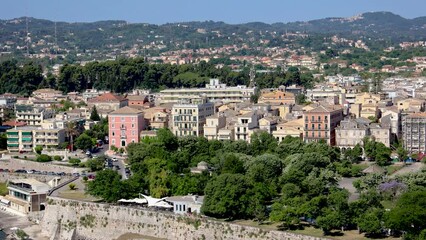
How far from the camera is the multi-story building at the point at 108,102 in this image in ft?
176

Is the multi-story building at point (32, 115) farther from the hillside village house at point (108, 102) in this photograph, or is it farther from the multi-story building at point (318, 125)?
the multi-story building at point (318, 125)

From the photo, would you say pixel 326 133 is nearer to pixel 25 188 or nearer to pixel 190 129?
pixel 190 129

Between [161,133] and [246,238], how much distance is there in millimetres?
14569

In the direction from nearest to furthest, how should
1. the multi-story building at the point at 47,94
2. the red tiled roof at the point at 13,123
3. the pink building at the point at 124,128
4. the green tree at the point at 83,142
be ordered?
the green tree at the point at 83,142, the pink building at the point at 124,128, the red tiled roof at the point at 13,123, the multi-story building at the point at 47,94

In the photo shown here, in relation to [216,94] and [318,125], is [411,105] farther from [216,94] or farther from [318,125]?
[216,94]

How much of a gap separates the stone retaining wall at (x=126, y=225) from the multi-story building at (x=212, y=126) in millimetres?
12791

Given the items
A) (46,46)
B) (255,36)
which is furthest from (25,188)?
(255,36)

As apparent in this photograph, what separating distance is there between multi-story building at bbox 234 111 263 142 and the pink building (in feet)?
17.0

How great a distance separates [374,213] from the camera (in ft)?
79.7

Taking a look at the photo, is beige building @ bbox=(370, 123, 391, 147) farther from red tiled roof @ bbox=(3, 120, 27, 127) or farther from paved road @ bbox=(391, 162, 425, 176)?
red tiled roof @ bbox=(3, 120, 27, 127)

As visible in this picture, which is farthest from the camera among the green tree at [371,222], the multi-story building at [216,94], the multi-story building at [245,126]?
the multi-story building at [216,94]

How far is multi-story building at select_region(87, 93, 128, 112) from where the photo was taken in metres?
53.6

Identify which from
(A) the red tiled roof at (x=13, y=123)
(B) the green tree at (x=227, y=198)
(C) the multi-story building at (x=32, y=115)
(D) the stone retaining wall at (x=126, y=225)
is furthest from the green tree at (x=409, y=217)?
(C) the multi-story building at (x=32, y=115)

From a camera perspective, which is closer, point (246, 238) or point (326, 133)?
point (246, 238)
